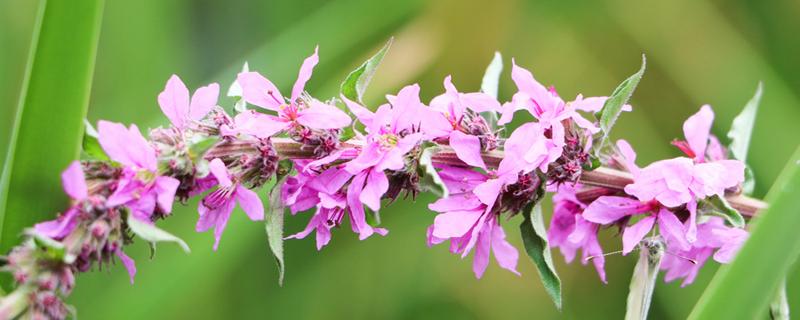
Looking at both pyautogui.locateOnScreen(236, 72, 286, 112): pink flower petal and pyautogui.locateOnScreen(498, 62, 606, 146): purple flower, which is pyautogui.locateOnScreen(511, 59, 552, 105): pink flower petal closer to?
pyautogui.locateOnScreen(498, 62, 606, 146): purple flower

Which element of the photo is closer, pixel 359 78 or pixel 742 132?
pixel 359 78

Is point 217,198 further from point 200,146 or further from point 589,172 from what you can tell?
point 589,172

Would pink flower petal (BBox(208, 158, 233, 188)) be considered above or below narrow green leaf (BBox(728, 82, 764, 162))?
above

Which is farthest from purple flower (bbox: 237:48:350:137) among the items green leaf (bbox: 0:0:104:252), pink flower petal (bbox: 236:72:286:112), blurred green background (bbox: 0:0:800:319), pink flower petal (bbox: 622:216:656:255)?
blurred green background (bbox: 0:0:800:319)

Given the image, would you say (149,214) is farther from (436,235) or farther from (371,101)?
(371,101)

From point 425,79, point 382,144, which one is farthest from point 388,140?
point 425,79

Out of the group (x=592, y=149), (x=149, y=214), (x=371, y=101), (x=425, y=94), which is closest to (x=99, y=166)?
(x=149, y=214)

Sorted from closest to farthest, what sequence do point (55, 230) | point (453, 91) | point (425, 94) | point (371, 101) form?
1. point (55, 230)
2. point (453, 91)
3. point (371, 101)
4. point (425, 94)
